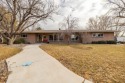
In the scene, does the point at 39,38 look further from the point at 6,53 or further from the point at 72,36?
the point at 6,53

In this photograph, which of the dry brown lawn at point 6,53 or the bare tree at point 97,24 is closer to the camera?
the dry brown lawn at point 6,53

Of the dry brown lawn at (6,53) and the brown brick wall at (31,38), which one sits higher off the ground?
the brown brick wall at (31,38)

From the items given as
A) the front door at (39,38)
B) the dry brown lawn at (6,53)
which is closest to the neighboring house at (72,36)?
the front door at (39,38)

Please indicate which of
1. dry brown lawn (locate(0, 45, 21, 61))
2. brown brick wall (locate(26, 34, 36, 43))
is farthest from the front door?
dry brown lawn (locate(0, 45, 21, 61))

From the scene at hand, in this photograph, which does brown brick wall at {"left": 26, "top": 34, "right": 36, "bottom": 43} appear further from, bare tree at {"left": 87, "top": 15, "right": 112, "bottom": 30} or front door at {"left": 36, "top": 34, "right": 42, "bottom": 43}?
bare tree at {"left": 87, "top": 15, "right": 112, "bottom": 30}

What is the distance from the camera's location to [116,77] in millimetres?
8297

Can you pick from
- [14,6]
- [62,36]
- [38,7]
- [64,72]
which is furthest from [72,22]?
[64,72]

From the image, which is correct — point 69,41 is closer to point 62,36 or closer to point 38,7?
point 62,36

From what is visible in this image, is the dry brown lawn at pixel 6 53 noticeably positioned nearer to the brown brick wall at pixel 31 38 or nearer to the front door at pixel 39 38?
the brown brick wall at pixel 31 38

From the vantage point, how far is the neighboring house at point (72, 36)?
126 ft

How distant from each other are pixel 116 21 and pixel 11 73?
115 feet


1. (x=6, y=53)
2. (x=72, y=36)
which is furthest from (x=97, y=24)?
(x=6, y=53)

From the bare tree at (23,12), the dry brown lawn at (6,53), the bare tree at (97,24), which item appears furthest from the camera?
the bare tree at (97,24)

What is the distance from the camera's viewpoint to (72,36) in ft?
131
